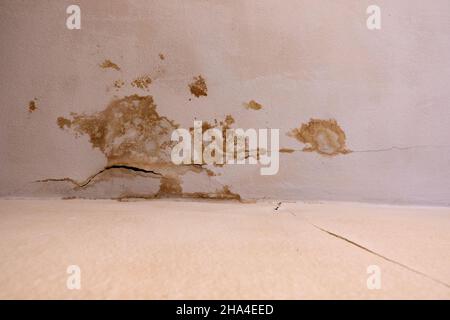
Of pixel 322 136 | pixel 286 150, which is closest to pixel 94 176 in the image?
pixel 286 150

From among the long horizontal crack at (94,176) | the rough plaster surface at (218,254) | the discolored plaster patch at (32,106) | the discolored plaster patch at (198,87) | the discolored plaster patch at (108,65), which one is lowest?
the rough plaster surface at (218,254)

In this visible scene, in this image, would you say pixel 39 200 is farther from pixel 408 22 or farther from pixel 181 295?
pixel 408 22

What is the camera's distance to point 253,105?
1.88 meters

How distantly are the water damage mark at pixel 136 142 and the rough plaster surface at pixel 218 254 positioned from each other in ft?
1.19

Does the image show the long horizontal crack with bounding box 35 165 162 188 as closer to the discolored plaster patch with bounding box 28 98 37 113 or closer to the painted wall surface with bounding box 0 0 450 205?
the painted wall surface with bounding box 0 0 450 205

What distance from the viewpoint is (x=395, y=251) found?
0.91 meters

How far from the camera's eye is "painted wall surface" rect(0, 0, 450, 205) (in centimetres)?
183

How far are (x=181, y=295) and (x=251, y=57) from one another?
1.59 meters

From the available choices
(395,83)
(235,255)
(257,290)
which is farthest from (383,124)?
(257,290)

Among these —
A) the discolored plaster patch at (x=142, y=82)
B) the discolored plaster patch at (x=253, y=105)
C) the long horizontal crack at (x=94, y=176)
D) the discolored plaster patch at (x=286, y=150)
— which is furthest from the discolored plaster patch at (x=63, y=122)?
the discolored plaster patch at (x=286, y=150)

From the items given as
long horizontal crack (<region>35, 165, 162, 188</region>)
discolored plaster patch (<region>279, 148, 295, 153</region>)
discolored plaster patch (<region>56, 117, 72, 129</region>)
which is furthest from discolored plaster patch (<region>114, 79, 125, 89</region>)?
discolored plaster patch (<region>279, 148, 295, 153</region>)

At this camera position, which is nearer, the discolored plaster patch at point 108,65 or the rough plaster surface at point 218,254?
the rough plaster surface at point 218,254

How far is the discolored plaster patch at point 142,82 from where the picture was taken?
6.19 ft

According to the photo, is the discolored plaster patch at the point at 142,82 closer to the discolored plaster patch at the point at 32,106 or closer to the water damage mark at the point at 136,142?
the water damage mark at the point at 136,142
